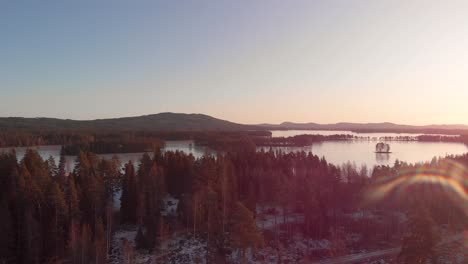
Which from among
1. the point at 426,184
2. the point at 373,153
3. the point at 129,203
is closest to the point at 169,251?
the point at 129,203

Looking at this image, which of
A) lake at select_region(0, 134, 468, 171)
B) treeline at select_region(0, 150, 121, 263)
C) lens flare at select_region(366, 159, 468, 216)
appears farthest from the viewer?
lake at select_region(0, 134, 468, 171)

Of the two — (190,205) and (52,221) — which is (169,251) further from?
(52,221)

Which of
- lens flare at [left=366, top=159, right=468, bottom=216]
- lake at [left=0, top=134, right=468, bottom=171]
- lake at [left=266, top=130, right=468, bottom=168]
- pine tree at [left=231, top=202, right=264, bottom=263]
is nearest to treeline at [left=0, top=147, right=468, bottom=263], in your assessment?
pine tree at [left=231, top=202, right=264, bottom=263]

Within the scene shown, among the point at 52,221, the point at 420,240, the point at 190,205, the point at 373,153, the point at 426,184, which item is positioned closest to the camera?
the point at 420,240

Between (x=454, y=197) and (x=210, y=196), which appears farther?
(x=454, y=197)

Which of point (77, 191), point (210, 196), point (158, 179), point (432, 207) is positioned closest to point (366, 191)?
point (432, 207)

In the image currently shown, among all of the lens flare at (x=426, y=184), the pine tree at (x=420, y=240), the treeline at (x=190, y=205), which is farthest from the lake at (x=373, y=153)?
the pine tree at (x=420, y=240)

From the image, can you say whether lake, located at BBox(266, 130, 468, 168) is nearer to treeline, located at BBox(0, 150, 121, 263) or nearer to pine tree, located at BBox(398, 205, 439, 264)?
pine tree, located at BBox(398, 205, 439, 264)

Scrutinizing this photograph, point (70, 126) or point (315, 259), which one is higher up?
point (70, 126)

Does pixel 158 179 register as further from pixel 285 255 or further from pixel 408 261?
pixel 408 261
